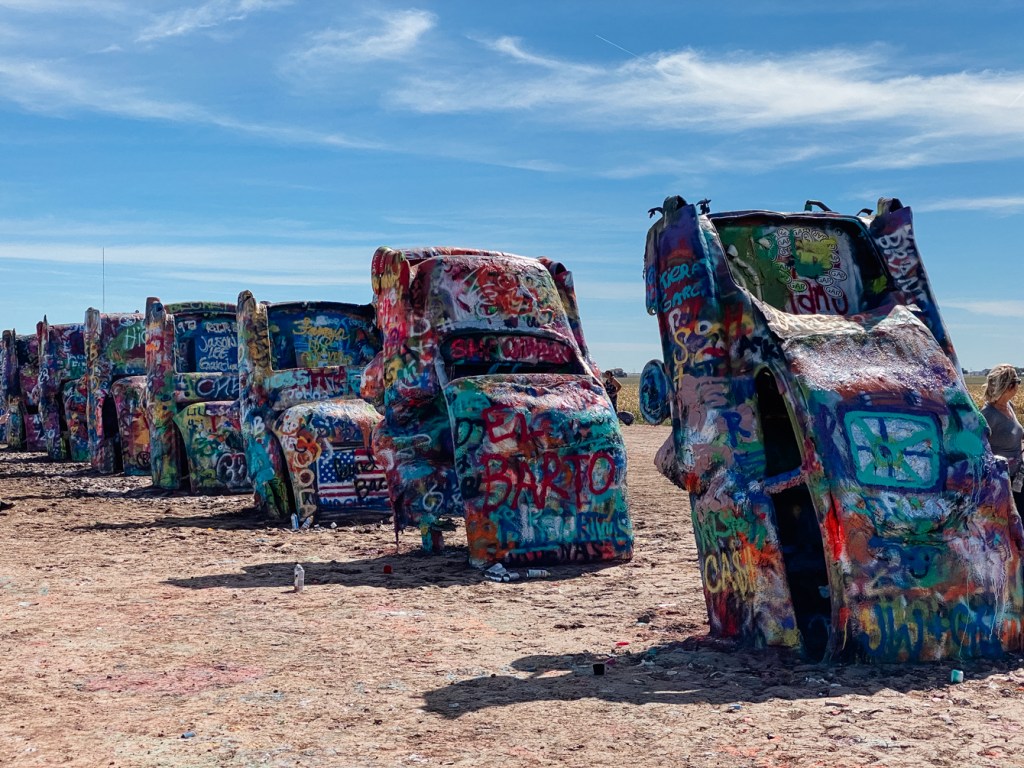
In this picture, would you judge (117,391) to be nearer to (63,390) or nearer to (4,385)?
(63,390)

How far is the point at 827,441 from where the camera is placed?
5.88 m

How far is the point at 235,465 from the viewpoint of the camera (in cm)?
1602

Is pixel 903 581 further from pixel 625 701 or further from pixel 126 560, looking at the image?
pixel 126 560

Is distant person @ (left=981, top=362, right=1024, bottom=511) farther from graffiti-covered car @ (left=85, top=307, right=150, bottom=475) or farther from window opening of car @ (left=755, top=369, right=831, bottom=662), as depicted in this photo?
graffiti-covered car @ (left=85, top=307, right=150, bottom=475)

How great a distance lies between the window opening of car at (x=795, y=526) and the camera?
249 inches

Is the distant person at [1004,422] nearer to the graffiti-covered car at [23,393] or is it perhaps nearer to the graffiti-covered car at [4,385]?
the graffiti-covered car at [23,393]

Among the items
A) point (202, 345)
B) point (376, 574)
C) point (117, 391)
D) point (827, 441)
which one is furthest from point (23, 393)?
point (827, 441)

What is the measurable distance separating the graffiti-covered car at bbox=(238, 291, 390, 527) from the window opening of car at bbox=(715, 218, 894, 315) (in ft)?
20.3

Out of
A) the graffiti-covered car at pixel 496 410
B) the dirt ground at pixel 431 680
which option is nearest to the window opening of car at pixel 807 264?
the dirt ground at pixel 431 680

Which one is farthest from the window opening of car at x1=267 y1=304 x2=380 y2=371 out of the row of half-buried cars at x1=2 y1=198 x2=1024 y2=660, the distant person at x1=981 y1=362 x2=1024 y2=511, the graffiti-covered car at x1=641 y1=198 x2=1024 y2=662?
the distant person at x1=981 y1=362 x2=1024 y2=511

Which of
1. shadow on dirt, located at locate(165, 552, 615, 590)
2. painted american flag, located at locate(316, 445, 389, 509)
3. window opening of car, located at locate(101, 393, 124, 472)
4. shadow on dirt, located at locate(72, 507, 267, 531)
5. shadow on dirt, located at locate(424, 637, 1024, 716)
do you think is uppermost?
window opening of car, located at locate(101, 393, 124, 472)

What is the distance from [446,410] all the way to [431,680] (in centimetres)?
447

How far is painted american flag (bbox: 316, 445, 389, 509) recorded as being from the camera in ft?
40.6

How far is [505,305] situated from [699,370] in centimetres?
383
